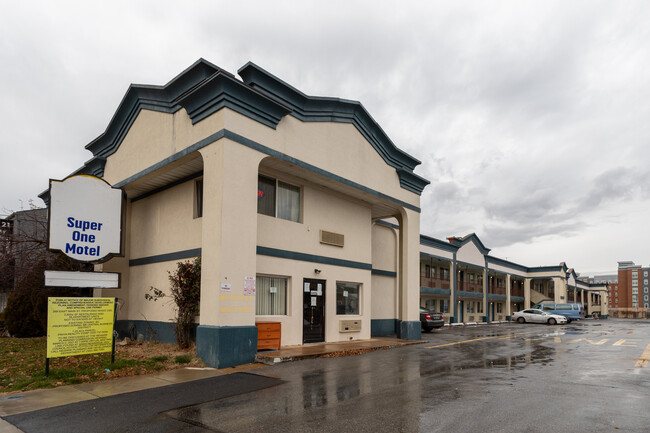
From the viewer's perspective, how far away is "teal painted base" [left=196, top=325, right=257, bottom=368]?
11625mm

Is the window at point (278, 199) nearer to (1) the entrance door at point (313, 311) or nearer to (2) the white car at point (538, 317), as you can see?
(1) the entrance door at point (313, 311)

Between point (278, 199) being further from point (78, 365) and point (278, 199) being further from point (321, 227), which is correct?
point (78, 365)

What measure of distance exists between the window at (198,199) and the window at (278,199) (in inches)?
80.9

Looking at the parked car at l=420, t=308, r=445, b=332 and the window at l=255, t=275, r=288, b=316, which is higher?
the window at l=255, t=275, r=288, b=316

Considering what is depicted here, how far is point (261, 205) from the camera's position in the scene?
597 inches

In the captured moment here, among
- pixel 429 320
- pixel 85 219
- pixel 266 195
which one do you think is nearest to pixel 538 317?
pixel 429 320

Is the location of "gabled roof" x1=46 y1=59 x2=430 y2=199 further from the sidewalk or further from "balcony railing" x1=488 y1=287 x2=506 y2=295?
"balcony railing" x1=488 y1=287 x2=506 y2=295

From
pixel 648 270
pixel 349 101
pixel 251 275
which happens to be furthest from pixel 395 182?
pixel 648 270

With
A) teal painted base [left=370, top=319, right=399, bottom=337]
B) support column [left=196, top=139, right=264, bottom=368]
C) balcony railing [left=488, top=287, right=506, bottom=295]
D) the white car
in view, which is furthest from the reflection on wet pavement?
balcony railing [left=488, top=287, right=506, bottom=295]

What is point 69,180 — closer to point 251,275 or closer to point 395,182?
point 251,275

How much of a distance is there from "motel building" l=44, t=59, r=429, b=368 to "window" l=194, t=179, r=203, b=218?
0.16ft

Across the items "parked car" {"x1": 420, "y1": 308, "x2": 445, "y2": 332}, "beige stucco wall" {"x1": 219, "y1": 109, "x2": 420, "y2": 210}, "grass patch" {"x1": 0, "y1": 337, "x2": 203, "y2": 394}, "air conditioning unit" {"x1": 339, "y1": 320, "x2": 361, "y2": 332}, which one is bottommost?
"parked car" {"x1": 420, "y1": 308, "x2": 445, "y2": 332}

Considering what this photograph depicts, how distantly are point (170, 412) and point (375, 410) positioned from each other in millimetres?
3359

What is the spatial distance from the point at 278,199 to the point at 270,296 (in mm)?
3343
